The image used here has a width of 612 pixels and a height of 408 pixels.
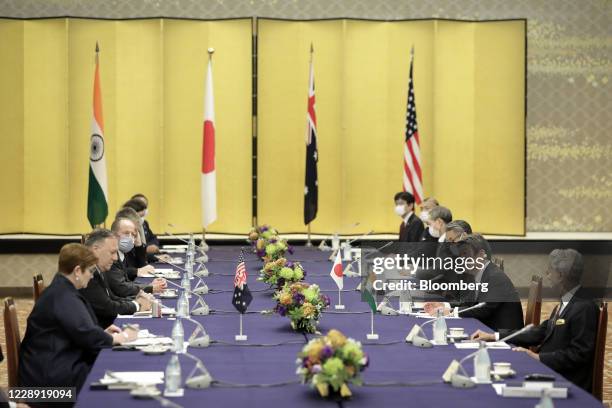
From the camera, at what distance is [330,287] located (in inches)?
316

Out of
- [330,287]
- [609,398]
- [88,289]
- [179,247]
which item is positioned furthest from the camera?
[179,247]

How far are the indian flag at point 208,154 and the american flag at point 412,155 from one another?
2243 mm

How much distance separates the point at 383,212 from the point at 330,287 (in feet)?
16.1

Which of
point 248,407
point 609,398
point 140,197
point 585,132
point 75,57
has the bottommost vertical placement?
point 609,398

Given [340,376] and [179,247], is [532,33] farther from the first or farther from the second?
[340,376]

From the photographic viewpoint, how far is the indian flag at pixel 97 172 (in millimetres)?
11422

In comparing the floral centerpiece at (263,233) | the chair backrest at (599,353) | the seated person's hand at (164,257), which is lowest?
the chair backrest at (599,353)

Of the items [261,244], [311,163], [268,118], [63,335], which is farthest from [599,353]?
[268,118]

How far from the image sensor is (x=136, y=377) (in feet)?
15.0

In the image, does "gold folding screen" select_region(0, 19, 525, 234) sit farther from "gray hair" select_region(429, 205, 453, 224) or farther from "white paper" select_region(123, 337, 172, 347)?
"white paper" select_region(123, 337, 172, 347)

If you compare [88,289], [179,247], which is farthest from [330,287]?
[179,247]

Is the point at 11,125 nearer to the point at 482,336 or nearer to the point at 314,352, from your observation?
the point at 482,336

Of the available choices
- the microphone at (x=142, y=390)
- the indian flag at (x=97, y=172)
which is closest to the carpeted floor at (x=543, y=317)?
the indian flag at (x=97, y=172)

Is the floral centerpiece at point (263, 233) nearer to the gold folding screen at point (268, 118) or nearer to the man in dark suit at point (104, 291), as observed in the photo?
the gold folding screen at point (268, 118)
